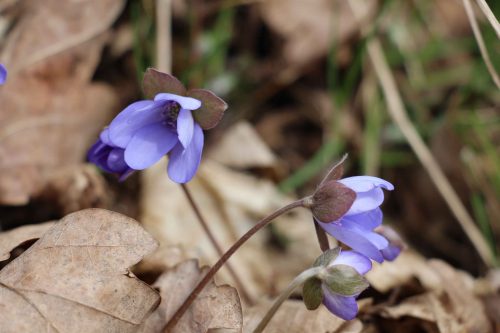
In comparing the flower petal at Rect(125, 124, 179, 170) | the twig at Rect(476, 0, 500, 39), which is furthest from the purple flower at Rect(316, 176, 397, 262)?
the twig at Rect(476, 0, 500, 39)

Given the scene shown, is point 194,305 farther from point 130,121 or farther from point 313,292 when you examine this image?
point 130,121

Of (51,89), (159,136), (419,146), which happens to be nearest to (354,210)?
(159,136)

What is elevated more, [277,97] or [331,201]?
[331,201]

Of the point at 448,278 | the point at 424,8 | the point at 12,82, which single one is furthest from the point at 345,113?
the point at 12,82

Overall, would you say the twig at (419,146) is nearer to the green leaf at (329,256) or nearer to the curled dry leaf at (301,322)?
the curled dry leaf at (301,322)

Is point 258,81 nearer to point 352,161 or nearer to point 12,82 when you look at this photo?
point 352,161
